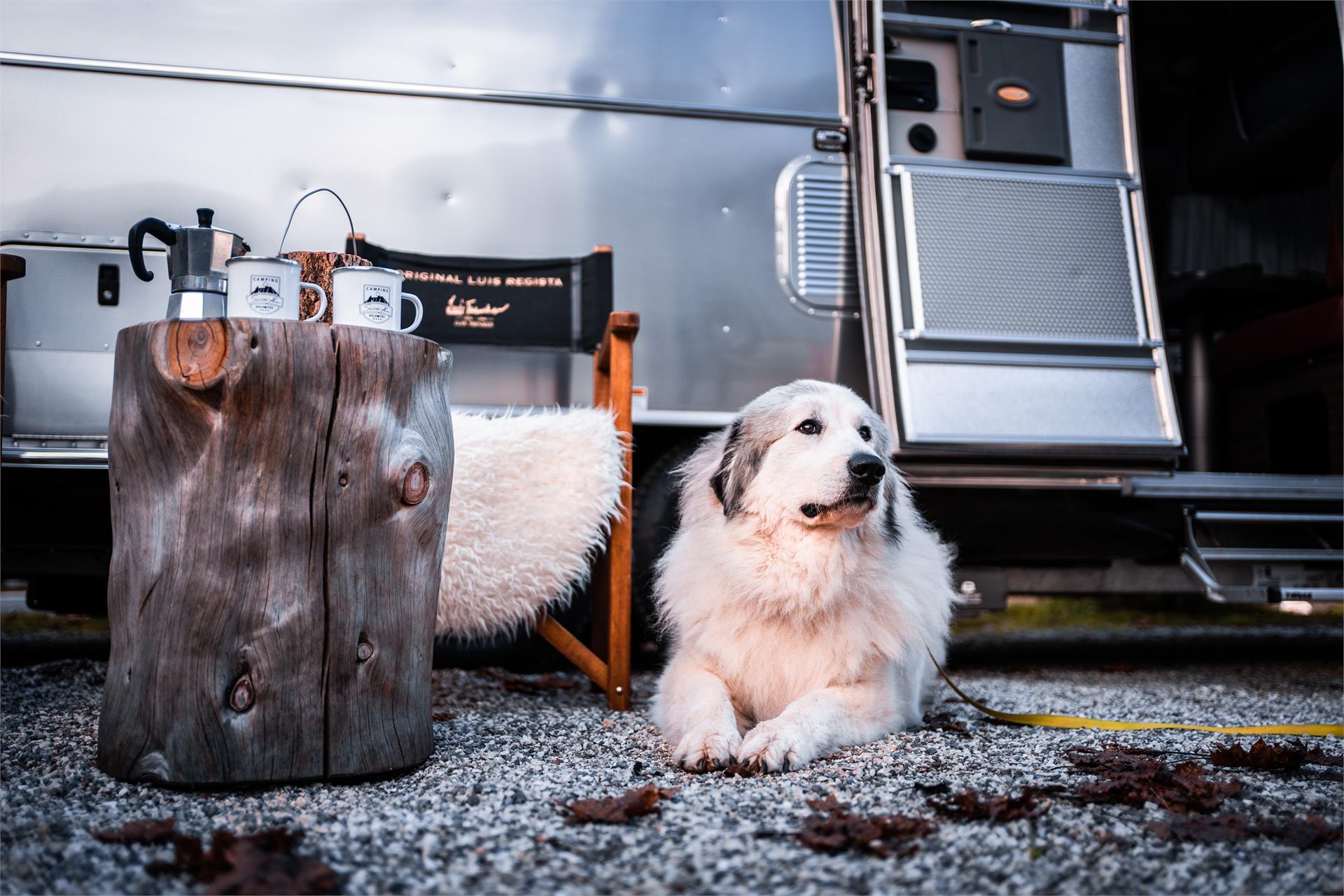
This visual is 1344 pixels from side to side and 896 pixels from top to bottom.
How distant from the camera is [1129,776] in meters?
1.96

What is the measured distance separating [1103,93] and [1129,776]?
307 cm

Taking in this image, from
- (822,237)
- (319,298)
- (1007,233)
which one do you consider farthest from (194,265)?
(1007,233)

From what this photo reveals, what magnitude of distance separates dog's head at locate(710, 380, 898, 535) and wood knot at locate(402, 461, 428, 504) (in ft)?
3.06

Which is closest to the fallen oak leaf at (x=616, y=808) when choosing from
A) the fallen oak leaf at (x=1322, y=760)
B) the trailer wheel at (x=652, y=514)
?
the fallen oak leaf at (x=1322, y=760)

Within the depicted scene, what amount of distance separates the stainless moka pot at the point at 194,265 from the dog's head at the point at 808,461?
1.38m

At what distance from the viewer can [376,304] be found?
2.05 meters

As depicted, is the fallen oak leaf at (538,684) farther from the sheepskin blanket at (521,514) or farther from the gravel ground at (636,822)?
the gravel ground at (636,822)

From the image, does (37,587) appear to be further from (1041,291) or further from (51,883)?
(1041,291)

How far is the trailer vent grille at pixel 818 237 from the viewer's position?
148 inches

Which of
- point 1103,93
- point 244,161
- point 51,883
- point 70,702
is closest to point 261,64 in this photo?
point 244,161

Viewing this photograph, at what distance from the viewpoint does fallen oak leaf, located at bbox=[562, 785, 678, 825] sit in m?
1.70

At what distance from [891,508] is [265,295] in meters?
1.73

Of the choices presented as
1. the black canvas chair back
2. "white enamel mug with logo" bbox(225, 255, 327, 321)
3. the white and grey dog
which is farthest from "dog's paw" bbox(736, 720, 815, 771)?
the black canvas chair back

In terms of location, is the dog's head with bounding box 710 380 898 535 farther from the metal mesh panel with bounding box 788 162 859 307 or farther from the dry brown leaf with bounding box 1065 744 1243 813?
the metal mesh panel with bounding box 788 162 859 307
